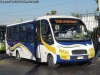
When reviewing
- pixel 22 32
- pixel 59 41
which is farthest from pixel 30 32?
pixel 59 41

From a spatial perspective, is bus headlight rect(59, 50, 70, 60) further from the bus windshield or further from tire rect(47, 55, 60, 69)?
tire rect(47, 55, 60, 69)

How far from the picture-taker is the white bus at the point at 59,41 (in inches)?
488

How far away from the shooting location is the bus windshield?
12.8 metres

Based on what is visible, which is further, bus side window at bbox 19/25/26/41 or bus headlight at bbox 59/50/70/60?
bus side window at bbox 19/25/26/41

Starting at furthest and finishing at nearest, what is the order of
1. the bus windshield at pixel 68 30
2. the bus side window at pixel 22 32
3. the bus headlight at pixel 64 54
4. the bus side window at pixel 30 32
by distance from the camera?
the bus side window at pixel 22 32 → the bus side window at pixel 30 32 → the bus windshield at pixel 68 30 → the bus headlight at pixel 64 54

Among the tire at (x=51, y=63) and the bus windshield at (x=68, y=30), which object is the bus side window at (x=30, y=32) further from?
the tire at (x=51, y=63)

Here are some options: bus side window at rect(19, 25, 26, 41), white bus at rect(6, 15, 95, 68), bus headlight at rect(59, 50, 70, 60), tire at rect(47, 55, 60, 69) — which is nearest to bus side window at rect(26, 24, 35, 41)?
white bus at rect(6, 15, 95, 68)

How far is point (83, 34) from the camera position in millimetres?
13344

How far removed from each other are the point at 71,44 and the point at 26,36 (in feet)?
14.8

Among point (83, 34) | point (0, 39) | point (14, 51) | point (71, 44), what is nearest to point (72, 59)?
point (71, 44)

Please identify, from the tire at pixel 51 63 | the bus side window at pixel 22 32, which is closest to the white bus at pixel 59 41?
the tire at pixel 51 63

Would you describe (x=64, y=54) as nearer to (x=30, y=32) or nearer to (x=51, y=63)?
(x=51, y=63)

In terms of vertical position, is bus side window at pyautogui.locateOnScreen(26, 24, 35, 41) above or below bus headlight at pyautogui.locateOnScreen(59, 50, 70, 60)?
above

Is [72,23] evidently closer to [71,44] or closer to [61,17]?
[61,17]
